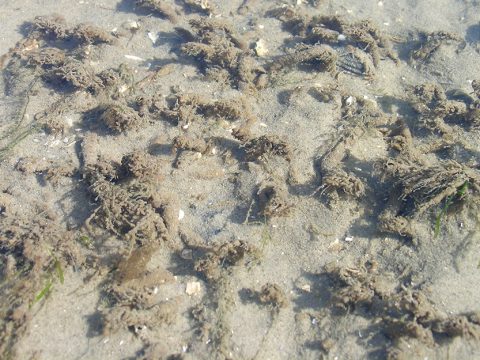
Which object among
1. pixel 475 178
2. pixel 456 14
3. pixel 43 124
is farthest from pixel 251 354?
pixel 456 14

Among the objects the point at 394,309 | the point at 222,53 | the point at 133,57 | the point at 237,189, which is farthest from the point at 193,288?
the point at 133,57

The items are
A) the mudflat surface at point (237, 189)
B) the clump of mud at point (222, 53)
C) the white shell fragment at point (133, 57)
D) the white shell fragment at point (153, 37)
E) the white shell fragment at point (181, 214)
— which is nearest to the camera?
the mudflat surface at point (237, 189)

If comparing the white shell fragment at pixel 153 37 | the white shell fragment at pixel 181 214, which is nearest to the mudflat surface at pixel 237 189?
the white shell fragment at pixel 181 214

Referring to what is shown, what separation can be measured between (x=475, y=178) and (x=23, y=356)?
539cm

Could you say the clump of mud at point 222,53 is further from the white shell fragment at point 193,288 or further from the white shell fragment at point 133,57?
the white shell fragment at point 193,288

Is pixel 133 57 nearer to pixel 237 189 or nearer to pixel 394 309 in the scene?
pixel 237 189

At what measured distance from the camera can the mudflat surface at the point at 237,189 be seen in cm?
425

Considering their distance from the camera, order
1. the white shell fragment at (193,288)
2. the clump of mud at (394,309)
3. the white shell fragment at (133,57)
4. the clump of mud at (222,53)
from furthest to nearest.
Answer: the white shell fragment at (133,57), the clump of mud at (222,53), the white shell fragment at (193,288), the clump of mud at (394,309)

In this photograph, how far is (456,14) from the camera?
8.17 m

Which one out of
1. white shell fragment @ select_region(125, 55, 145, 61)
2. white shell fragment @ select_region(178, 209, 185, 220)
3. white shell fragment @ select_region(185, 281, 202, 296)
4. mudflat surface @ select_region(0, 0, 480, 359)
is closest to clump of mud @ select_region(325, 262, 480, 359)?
mudflat surface @ select_region(0, 0, 480, 359)

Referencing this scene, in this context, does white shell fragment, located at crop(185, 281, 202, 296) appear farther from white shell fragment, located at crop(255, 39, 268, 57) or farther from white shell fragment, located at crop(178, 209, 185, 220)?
white shell fragment, located at crop(255, 39, 268, 57)

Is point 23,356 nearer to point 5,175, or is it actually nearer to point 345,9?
point 5,175

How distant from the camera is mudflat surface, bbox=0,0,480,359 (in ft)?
13.9

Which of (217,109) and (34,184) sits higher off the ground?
(217,109)
